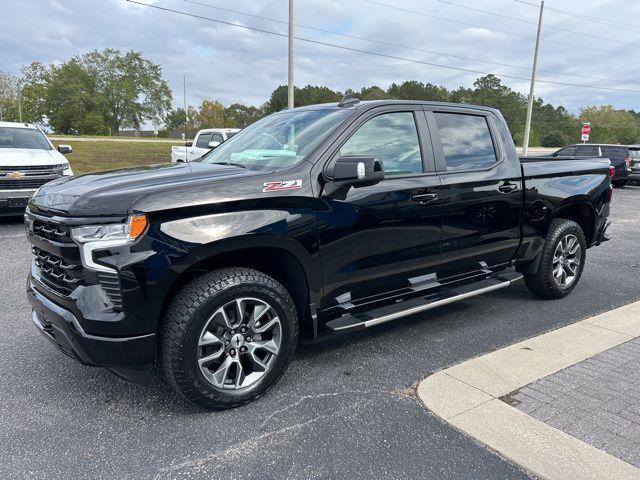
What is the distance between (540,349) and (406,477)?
6.51 ft

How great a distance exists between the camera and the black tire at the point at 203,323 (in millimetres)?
2760

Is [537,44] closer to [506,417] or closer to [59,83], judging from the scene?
[506,417]

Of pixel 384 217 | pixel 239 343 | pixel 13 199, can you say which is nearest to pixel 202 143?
pixel 13 199

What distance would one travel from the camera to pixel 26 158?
885 cm

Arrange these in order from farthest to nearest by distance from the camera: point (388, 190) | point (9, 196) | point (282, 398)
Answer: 1. point (9, 196)
2. point (388, 190)
3. point (282, 398)

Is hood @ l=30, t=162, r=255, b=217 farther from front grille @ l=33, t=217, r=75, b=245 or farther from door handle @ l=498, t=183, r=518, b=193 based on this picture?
door handle @ l=498, t=183, r=518, b=193

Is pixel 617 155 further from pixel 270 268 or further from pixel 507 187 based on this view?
pixel 270 268

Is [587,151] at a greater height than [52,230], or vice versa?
[587,151]

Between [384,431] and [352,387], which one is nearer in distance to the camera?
[384,431]

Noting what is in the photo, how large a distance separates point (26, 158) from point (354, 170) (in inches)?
314

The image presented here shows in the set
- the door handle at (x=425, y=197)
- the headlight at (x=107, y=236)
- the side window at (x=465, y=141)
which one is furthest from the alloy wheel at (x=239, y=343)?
the side window at (x=465, y=141)

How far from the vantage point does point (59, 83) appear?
6856 centimetres

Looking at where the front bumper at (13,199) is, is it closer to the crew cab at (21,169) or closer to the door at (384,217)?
the crew cab at (21,169)

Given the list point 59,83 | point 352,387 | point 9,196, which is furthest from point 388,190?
point 59,83
